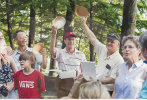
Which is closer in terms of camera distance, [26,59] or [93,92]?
[93,92]

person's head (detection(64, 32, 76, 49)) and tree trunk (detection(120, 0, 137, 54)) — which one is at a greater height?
tree trunk (detection(120, 0, 137, 54))

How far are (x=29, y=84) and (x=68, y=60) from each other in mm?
908

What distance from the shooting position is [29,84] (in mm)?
3225

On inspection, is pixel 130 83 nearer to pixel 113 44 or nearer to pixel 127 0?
pixel 113 44

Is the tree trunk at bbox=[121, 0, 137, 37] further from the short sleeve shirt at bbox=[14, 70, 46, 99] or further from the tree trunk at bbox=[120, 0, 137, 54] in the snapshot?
the short sleeve shirt at bbox=[14, 70, 46, 99]

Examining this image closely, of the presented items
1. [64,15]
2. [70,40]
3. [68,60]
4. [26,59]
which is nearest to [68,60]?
[68,60]

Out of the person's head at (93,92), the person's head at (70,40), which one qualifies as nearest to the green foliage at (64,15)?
the person's head at (70,40)

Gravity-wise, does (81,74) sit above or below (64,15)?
below

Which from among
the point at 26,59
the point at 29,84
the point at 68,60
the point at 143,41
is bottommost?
the point at 29,84

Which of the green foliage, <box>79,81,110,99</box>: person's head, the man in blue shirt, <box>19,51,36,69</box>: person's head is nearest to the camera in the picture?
<box>79,81,110,99</box>: person's head

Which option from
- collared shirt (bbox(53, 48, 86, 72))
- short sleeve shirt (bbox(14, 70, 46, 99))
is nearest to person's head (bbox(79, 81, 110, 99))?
short sleeve shirt (bbox(14, 70, 46, 99))

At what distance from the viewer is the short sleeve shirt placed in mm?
3217

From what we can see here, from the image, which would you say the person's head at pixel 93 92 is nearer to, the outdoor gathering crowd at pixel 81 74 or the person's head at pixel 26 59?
the outdoor gathering crowd at pixel 81 74

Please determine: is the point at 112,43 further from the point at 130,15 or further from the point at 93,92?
the point at 130,15
